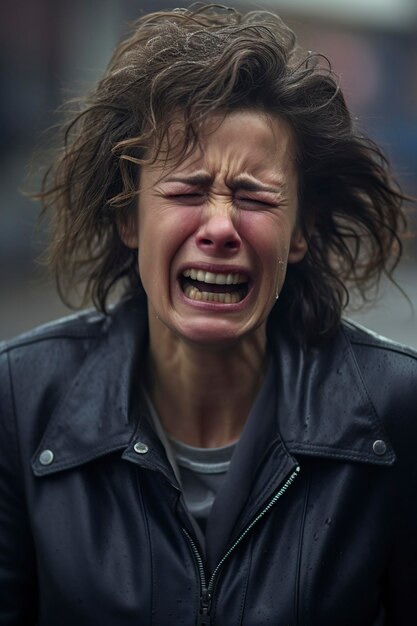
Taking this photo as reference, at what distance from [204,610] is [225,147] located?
110 cm

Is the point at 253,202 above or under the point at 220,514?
above

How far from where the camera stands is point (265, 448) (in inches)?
102

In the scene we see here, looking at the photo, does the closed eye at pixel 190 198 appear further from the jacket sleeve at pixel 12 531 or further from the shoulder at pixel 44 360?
the jacket sleeve at pixel 12 531

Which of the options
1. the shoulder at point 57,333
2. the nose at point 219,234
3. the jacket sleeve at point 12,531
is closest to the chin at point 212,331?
the nose at point 219,234

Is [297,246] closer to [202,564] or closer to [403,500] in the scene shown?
[403,500]

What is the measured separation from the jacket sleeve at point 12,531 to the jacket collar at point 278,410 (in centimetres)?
9

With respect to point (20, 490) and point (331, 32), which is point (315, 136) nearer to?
point (20, 490)

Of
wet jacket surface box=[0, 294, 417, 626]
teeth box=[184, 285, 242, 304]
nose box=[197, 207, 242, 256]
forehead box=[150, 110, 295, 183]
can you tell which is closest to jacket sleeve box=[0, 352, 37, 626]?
wet jacket surface box=[0, 294, 417, 626]

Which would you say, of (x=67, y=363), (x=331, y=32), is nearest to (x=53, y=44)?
(x=331, y=32)

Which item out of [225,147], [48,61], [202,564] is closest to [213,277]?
[225,147]

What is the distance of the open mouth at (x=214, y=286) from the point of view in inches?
99.0

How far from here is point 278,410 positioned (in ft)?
8.64

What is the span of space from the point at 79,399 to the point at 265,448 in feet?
1.62

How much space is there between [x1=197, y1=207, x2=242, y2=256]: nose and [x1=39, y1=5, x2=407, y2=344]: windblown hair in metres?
0.18
